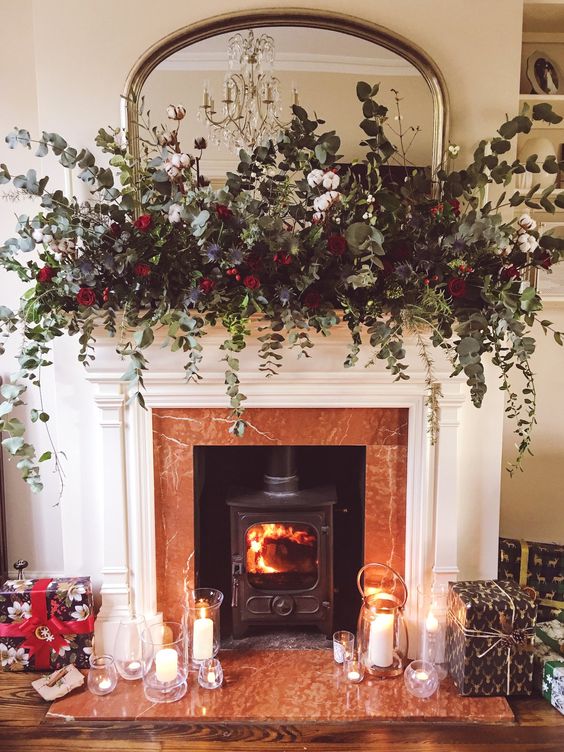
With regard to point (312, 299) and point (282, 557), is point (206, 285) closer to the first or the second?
point (312, 299)

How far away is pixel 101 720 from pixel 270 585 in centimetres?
74

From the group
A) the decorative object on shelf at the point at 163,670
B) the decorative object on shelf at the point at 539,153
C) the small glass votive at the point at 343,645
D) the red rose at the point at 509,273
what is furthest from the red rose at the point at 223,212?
the small glass votive at the point at 343,645

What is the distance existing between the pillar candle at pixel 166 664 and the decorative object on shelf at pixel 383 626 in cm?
67

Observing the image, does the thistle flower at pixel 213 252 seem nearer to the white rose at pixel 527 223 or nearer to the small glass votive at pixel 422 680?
the white rose at pixel 527 223

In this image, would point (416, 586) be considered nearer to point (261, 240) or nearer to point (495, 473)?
point (495, 473)

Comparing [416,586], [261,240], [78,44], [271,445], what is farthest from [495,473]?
[78,44]

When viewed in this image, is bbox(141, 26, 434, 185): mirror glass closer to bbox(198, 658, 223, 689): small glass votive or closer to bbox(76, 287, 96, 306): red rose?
bbox(76, 287, 96, 306): red rose

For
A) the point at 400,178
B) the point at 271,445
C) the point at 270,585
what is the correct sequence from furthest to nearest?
1. the point at 270,585
2. the point at 271,445
3. the point at 400,178

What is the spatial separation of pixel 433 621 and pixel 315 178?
159cm

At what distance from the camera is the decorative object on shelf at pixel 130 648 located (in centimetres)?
214

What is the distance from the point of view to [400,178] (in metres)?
2.07

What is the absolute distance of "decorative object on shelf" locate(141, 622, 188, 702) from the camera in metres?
2.03

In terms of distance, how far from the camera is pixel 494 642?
6.59ft

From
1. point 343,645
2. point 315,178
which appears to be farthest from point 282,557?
point 315,178
